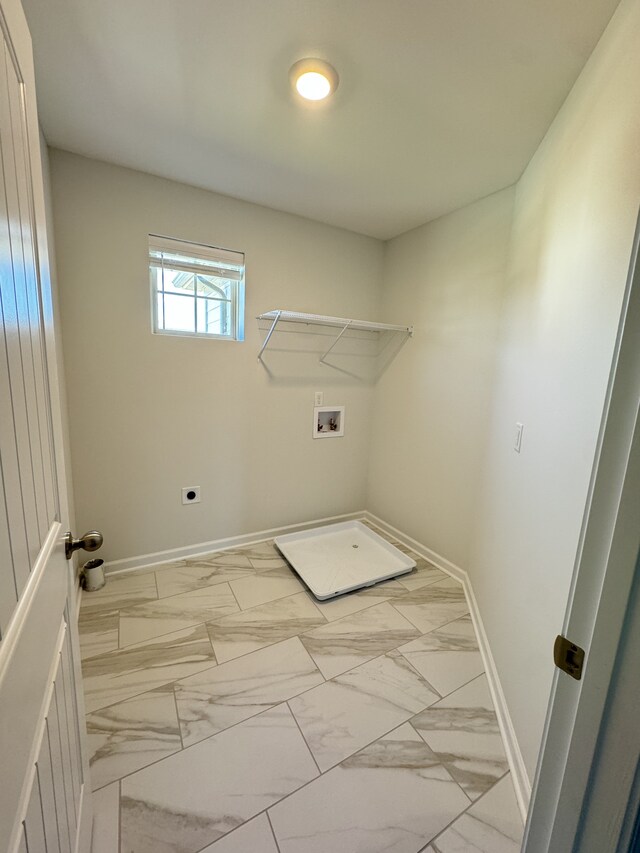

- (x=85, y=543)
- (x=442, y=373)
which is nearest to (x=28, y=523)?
(x=85, y=543)

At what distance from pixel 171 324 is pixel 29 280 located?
164cm

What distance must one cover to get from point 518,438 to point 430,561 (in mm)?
1341

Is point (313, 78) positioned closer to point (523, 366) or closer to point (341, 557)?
point (523, 366)

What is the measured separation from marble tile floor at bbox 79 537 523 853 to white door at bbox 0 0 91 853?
1.20 feet

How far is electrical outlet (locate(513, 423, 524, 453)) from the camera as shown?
153cm

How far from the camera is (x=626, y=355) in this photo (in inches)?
20.5

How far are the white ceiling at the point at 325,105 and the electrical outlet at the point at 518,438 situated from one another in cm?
125

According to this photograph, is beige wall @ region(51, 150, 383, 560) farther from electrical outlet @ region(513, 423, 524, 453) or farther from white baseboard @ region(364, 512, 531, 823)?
electrical outlet @ region(513, 423, 524, 453)

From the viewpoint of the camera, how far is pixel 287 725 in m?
1.33

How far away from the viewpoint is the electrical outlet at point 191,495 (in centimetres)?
236

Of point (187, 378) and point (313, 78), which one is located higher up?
point (313, 78)

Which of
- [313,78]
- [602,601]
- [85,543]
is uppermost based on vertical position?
[313,78]

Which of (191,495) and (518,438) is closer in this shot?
(518,438)

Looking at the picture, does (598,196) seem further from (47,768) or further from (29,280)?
(47,768)
